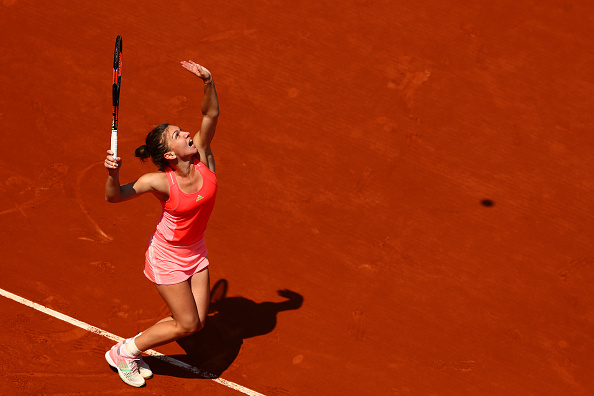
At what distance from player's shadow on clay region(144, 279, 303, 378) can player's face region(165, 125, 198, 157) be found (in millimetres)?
2193

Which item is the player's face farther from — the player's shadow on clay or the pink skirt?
the player's shadow on clay

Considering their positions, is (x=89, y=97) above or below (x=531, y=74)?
below

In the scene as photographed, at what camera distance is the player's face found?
643cm

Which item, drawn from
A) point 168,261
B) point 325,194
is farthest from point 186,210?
point 325,194

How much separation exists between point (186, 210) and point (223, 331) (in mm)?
1909

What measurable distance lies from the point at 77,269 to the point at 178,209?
2.27 metres

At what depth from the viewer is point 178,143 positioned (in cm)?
643

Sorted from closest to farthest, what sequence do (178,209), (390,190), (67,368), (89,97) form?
(178,209) → (67,368) → (390,190) → (89,97)

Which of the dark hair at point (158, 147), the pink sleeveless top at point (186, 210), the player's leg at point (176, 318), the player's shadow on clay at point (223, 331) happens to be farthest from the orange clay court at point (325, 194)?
the dark hair at point (158, 147)

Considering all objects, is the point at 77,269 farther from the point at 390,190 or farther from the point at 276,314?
the point at 390,190

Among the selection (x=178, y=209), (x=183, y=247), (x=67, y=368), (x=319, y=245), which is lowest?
(x=67, y=368)

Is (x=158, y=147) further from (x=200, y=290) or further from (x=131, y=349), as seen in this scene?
(x=131, y=349)

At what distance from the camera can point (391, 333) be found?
7.90 m

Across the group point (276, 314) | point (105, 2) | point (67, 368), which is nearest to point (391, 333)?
point (276, 314)
